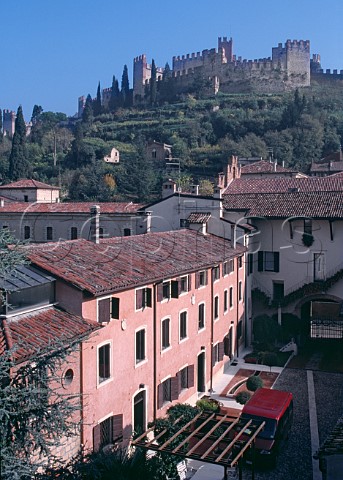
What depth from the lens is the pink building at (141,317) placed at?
1529cm

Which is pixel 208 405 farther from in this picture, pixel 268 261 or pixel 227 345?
pixel 268 261

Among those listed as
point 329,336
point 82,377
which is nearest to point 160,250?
point 82,377

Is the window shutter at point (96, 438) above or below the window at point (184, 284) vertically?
below

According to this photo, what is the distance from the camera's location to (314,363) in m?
28.7

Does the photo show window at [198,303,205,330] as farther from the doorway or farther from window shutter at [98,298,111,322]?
window shutter at [98,298,111,322]

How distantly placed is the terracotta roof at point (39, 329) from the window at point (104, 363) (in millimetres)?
1275

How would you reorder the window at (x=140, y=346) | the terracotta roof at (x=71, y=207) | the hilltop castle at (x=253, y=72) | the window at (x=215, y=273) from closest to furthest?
the window at (x=140, y=346)
the window at (x=215, y=273)
the terracotta roof at (x=71, y=207)
the hilltop castle at (x=253, y=72)

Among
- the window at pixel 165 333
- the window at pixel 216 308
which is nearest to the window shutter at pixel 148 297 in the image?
the window at pixel 165 333

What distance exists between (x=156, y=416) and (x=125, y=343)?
3.53m

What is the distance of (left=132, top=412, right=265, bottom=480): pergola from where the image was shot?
1321 centimetres

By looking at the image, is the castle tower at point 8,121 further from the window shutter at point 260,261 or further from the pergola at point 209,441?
the pergola at point 209,441

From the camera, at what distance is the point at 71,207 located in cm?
4512

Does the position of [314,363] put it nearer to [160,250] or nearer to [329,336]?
[329,336]

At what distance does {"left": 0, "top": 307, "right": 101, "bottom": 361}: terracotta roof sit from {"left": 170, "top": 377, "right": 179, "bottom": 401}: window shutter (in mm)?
6352
